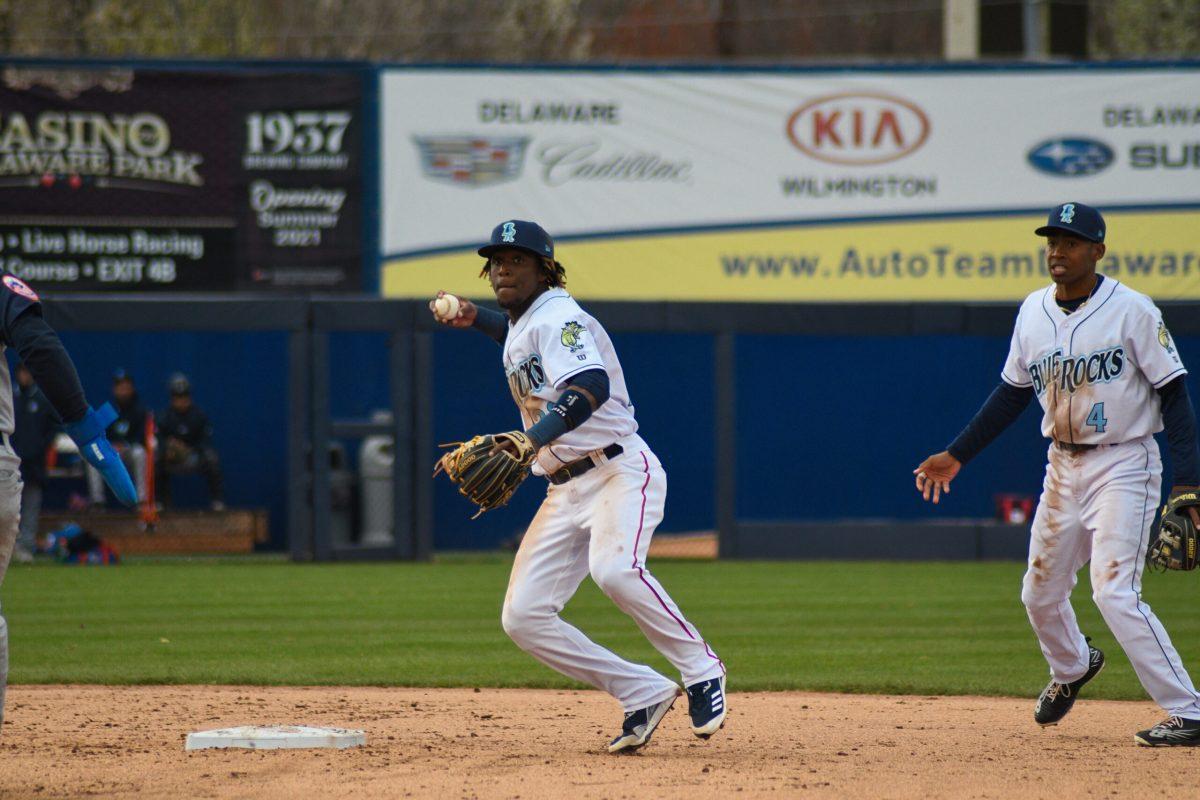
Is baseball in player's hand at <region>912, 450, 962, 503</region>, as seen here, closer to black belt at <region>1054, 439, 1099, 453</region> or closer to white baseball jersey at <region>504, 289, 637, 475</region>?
black belt at <region>1054, 439, 1099, 453</region>

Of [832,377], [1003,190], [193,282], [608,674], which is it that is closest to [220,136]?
[193,282]

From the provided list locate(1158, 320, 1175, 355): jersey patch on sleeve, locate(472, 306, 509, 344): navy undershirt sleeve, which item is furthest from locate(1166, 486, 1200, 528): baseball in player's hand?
locate(472, 306, 509, 344): navy undershirt sleeve

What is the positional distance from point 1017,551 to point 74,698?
9.88 metres

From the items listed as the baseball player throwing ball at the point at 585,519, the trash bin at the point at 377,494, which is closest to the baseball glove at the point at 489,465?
the baseball player throwing ball at the point at 585,519

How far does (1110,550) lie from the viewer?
550 centimetres

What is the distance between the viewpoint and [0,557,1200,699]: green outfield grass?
7.83 metres

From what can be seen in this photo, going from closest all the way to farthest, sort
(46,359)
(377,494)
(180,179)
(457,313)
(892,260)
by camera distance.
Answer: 1. (46,359)
2. (457,313)
3. (377,494)
4. (180,179)
5. (892,260)

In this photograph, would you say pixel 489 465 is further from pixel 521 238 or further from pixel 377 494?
pixel 377 494

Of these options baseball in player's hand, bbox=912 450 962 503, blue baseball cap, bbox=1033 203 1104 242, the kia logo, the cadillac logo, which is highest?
the kia logo

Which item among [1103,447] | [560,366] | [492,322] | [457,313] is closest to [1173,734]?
[1103,447]

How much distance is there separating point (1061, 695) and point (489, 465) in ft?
7.95

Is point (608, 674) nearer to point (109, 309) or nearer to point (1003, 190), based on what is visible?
point (109, 309)

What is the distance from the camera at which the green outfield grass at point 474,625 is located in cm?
783

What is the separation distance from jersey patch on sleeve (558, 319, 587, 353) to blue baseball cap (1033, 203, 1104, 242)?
1.72 metres
